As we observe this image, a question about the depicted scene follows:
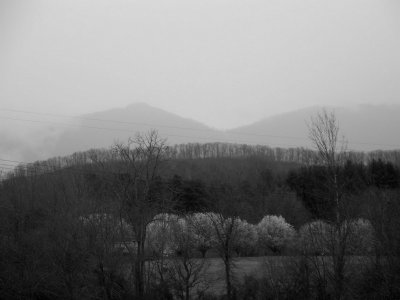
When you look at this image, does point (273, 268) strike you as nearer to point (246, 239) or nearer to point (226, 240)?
point (226, 240)

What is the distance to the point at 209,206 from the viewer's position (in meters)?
39.6

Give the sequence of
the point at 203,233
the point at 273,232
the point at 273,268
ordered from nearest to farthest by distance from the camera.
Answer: the point at 273,268 < the point at 203,233 < the point at 273,232

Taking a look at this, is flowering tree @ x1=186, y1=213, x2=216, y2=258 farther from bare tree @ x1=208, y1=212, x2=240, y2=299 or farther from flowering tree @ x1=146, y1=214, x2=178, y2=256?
flowering tree @ x1=146, y1=214, x2=178, y2=256

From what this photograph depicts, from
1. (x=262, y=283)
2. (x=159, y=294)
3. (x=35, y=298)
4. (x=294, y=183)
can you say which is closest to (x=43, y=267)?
(x=35, y=298)

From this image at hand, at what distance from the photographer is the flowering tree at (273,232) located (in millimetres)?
47531

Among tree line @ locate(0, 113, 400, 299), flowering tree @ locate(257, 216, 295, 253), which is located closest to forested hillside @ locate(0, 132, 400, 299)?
tree line @ locate(0, 113, 400, 299)

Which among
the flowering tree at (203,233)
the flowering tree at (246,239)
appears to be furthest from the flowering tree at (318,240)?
the flowering tree at (246,239)

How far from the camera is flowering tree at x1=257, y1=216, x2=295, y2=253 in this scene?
47.5 meters

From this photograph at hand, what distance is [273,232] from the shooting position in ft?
160

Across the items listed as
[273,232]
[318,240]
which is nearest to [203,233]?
[318,240]

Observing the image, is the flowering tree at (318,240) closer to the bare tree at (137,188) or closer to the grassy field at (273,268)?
the grassy field at (273,268)

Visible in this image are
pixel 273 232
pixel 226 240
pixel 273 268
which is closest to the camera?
pixel 273 268

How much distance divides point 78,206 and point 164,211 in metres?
6.08

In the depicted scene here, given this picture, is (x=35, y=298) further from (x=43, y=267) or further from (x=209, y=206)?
(x=209, y=206)
